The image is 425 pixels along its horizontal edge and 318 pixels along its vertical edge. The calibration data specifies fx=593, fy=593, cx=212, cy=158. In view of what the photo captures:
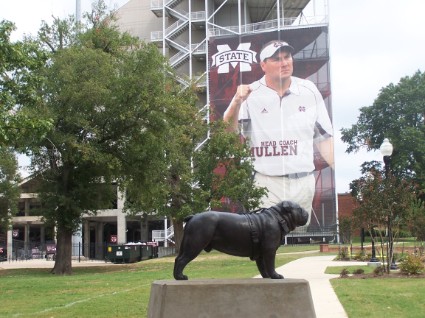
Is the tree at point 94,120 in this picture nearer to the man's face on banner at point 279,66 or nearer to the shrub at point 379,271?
the shrub at point 379,271

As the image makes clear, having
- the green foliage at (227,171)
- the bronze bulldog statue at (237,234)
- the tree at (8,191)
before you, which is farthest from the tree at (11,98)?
the tree at (8,191)

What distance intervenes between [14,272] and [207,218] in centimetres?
2399

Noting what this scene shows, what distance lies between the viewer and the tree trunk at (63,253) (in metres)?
27.5

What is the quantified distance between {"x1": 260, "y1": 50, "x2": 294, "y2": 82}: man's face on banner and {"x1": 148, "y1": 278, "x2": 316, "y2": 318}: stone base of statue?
50.9 metres

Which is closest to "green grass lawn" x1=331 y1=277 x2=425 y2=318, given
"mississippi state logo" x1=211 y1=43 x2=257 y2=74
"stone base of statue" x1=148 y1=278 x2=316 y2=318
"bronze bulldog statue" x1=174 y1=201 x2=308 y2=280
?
"stone base of statue" x1=148 y1=278 x2=316 y2=318

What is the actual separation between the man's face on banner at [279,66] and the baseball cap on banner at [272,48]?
14.3 inches

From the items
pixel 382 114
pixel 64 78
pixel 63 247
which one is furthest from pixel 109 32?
pixel 382 114

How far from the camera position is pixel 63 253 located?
28.1 metres

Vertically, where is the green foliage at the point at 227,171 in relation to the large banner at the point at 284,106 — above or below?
below

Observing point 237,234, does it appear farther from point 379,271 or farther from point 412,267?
point 379,271

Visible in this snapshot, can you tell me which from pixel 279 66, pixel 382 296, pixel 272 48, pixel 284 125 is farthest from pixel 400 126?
pixel 382 296

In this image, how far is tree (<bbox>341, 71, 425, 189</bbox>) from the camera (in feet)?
183

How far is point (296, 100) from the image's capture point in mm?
57344

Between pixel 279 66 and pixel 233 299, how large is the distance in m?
51.6
